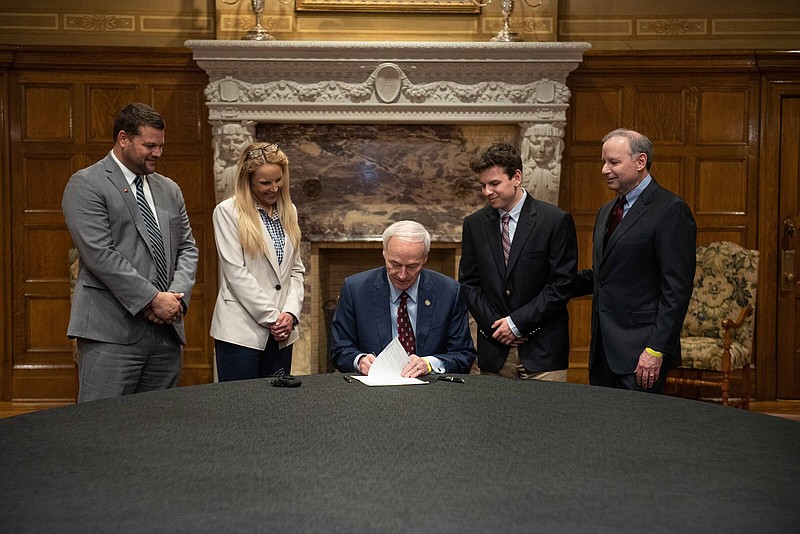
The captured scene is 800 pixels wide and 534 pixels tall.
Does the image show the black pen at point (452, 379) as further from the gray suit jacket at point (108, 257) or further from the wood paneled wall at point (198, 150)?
the wood paneled wall at point (198, 150)

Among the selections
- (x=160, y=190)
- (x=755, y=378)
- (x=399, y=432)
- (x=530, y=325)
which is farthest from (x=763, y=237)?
(x=399, y=432)

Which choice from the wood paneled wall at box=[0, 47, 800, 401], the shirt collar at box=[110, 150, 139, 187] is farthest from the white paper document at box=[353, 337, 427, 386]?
the wood paneled wall at box=[0, 47, 800, 401]

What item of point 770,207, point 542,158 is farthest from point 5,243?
point 770,207

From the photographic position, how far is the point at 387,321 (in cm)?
281

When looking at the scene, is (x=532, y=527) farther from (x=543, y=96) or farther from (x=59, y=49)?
(x=59, y=49)

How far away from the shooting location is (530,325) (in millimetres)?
3047

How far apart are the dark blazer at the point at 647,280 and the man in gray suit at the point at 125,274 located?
5.01ft

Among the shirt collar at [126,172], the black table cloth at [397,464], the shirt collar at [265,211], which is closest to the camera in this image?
the black table cloth at [397,464]

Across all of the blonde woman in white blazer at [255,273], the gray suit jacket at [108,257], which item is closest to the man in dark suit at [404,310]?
the blonde woman in white blazer at [255,273]

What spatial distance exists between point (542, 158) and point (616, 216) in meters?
2.16

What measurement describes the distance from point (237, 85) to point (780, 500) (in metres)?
4.27

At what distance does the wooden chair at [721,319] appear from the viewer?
4.86 m

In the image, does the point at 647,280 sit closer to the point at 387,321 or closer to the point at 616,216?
the point at 616,216

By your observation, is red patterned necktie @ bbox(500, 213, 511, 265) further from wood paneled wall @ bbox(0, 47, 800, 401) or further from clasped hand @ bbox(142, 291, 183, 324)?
wood paneled wall @ bbox(0, 47, 800, 401)
